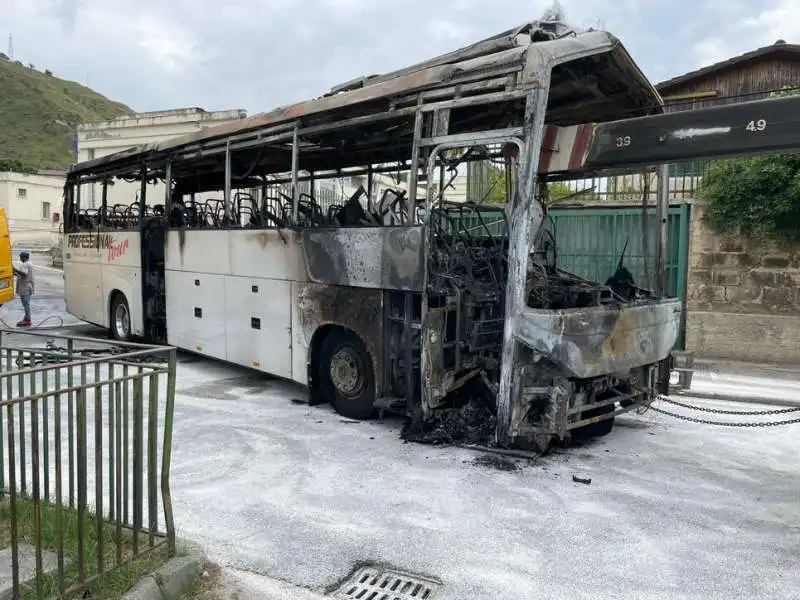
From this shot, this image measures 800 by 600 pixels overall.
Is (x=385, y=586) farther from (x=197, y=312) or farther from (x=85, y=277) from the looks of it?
(x=85, y=277)

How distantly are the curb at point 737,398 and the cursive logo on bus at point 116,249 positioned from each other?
8661mm

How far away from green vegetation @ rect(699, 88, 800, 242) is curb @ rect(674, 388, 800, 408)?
11.3 ft

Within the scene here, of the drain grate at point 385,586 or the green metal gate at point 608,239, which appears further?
the green metal gate at point 608,239

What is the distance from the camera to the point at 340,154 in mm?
8406

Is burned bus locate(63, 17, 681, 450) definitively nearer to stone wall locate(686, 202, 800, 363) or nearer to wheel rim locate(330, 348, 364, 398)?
wheel rim locate(330, 348, 364, 398)

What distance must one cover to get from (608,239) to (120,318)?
8.65m

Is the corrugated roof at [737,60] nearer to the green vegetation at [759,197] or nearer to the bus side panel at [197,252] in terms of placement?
the green vegetation at [759,197]

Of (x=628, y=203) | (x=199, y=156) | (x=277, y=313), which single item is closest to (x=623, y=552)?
(x=277, y=313)

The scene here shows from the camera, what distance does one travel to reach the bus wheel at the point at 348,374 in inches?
267

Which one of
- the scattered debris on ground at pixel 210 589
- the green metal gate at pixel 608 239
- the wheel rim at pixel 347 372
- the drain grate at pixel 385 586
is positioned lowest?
the drain grate at pixel 385 586

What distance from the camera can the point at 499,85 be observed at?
5.31m

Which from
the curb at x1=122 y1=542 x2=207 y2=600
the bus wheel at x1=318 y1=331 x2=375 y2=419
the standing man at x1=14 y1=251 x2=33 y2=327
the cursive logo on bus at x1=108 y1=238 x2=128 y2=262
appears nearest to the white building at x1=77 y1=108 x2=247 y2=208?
the standing man at x1=14 y1=251 x2=33 y2=327

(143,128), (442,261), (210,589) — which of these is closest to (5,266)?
(442,261)

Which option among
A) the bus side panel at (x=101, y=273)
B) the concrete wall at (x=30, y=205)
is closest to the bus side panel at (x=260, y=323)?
the bus side panel at (x=101, y=273)
